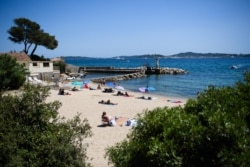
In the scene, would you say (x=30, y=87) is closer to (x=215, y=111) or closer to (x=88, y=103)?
(x=215, y=111)

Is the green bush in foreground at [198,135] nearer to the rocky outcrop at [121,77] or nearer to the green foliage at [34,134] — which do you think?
the green foliage at [34,134]

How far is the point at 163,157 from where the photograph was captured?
525 cm

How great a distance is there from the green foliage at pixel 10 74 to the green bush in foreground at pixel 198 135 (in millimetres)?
26483

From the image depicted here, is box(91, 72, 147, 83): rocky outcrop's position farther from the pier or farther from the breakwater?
the pier

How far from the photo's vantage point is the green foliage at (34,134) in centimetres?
722

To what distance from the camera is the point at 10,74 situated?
31219 mm

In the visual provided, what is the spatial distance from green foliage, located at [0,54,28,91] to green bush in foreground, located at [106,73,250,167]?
26.5m

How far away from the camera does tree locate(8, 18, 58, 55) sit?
6519 cm

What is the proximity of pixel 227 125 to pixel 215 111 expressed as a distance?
2.73 ft

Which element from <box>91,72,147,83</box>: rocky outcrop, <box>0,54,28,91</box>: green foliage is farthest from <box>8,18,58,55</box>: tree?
<box>0,54,28,91</box>: green foliage

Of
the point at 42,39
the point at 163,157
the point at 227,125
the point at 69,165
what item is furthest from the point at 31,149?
the point at 42,39

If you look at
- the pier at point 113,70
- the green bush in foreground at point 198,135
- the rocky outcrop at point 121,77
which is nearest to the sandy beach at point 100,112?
the green bush in foreground at point 198,135

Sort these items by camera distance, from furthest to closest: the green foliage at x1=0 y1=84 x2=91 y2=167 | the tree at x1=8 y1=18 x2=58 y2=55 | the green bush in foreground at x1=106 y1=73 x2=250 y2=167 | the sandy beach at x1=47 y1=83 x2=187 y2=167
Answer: the tree at x1=8 y1=18 x2=58 y2=55 → the sandy beach at x1=47 y1=83 x2=187 y2=167 → the green foliage at x1=0 y1=84 x2=91 y2=167 → the green bush in foreground at x1=106 y1=73 x2=250 y2=167

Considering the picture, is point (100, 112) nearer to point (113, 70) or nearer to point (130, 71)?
point (130, 71)
